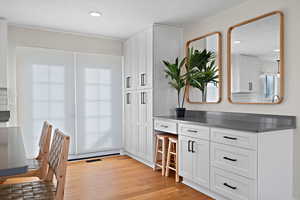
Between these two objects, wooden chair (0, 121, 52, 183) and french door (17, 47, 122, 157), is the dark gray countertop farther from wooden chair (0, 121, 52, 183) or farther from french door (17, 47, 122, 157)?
french door (17, 47, 122, 157)

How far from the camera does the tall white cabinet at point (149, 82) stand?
11.6ft

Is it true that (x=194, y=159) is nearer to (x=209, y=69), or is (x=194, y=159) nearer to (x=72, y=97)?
(x=209, y=69)

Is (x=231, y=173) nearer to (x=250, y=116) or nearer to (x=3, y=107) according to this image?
(x=250, y=116)

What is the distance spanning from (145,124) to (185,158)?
3.58 ft

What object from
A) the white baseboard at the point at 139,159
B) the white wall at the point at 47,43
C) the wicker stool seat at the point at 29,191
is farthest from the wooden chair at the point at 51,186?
the white wall at the point at 47,43

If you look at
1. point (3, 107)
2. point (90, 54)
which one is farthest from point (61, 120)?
point (90, 54)

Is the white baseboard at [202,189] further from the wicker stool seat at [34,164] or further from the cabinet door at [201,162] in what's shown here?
the wicker stool seat at [34,164]

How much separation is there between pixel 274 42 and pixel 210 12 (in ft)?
3.35

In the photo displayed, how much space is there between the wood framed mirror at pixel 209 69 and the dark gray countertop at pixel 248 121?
0.73ft

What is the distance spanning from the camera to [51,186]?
1665 millimetres

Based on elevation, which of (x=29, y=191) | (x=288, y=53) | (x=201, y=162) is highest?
(x=288, y=53)

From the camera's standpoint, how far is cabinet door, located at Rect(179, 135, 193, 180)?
109 inches

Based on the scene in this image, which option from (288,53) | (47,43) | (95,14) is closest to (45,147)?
(95,14)

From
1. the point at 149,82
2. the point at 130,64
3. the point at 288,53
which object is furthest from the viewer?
the point at 130,64
